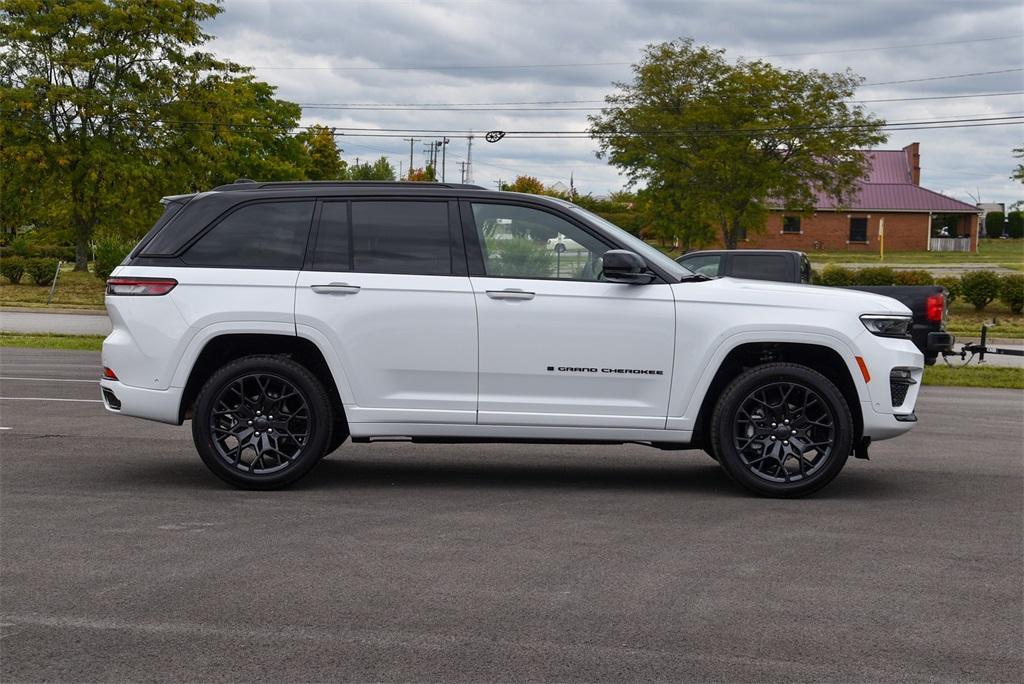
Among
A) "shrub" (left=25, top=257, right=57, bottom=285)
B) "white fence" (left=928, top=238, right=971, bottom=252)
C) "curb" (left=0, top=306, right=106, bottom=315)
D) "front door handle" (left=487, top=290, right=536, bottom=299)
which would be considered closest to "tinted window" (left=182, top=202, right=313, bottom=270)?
"front door handle" (left=487, top=290, right=536, bottom=299)

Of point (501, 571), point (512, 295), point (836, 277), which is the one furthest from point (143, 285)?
point (836, 277)

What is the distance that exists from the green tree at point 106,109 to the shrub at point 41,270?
110 inches

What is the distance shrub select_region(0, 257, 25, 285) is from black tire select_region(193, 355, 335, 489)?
40324mm

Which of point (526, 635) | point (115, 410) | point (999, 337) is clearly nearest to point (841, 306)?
point (526, 635)

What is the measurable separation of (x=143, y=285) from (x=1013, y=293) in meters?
28.8

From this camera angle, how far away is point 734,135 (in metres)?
41.3

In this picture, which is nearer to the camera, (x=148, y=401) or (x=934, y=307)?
(x=148, y=401)

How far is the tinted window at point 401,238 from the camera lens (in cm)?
777

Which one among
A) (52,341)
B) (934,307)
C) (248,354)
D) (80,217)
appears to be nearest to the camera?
(248,354)

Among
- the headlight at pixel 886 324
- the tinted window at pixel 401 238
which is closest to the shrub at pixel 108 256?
the tinted window at pixel 401 238

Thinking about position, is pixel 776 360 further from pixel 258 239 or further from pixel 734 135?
pixel 734 135

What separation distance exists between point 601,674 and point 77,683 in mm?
1841

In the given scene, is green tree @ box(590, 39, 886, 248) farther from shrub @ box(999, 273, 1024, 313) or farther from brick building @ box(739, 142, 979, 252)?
brick building @ box(739, 142, 979, 252)

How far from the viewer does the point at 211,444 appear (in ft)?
25.2
